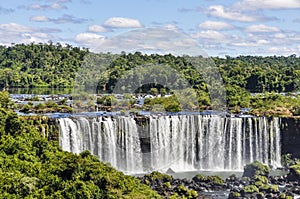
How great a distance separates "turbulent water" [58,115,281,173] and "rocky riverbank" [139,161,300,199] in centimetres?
305

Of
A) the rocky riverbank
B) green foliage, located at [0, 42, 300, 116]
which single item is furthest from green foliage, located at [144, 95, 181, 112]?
the rocky riverbank

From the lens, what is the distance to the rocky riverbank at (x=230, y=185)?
87.4ft

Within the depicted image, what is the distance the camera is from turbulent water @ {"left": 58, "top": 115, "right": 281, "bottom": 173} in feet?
102

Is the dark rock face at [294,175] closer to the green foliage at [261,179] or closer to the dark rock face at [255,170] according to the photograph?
the dark rock face at [255,170]

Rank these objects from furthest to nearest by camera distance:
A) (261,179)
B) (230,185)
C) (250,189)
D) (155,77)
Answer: (155,77) < (261,179) < (230,185) < (250,189)

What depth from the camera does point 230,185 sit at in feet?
93.4

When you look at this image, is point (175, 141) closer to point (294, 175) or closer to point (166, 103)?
point (166, 103)

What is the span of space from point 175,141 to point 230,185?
5.50m

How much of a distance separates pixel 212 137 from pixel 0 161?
55.9ft

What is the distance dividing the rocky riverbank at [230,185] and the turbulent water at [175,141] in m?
3.05

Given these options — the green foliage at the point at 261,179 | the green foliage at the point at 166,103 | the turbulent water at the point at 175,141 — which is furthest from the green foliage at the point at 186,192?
the green foliage at the point at 166,103

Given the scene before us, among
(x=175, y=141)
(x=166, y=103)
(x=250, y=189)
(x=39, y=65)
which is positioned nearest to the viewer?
(x=250, y=189)

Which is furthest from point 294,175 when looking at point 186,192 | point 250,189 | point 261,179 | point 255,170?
point 186,192

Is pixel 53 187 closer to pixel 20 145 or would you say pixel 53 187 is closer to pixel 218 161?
pixel 20 145
